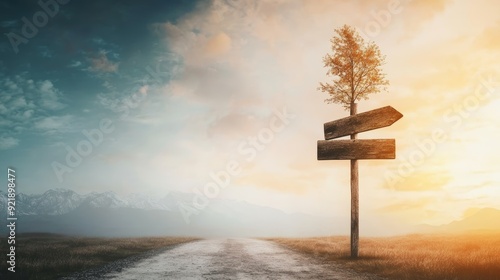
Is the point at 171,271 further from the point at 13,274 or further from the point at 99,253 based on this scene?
the point at 99,253

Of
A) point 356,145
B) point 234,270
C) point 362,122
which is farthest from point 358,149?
point 234,270

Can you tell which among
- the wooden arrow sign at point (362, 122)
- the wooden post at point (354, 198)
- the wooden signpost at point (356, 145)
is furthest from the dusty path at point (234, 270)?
the wooden arrow sign at point (362, 122)

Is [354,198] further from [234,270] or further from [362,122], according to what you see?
[234,270]

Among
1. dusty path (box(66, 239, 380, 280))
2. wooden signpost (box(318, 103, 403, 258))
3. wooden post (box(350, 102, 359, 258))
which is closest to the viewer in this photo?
dusty path (box(66, 239, 380, 280))

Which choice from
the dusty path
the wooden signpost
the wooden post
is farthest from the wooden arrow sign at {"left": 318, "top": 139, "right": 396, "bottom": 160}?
the dusty path

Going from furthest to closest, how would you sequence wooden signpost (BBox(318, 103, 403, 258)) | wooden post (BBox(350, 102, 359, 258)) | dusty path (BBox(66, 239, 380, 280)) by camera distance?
wooden post (BBox(350, 102, 359, 258)), wooden signpost (BBox(318, 103, 403, 258)), dusty path (BBox(66, 239, 380, 280))

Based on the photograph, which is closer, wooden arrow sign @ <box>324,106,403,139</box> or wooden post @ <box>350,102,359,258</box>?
wooden arrow sign @ <box>324,106,403,139</box>

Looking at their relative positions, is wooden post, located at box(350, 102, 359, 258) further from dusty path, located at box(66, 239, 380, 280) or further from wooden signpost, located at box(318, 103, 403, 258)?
dusty path, located at box(66, 239, 380, 280)

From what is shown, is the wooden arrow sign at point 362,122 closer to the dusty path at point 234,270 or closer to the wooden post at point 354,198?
the wooden post at point 354,198

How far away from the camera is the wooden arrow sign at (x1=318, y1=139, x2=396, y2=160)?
14008 millimetres

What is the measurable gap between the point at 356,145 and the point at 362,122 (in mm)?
1072

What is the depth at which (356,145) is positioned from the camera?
47.3 ft

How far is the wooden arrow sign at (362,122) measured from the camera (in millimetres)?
14016

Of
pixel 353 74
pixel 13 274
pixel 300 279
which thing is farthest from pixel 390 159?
pixel 13 274
